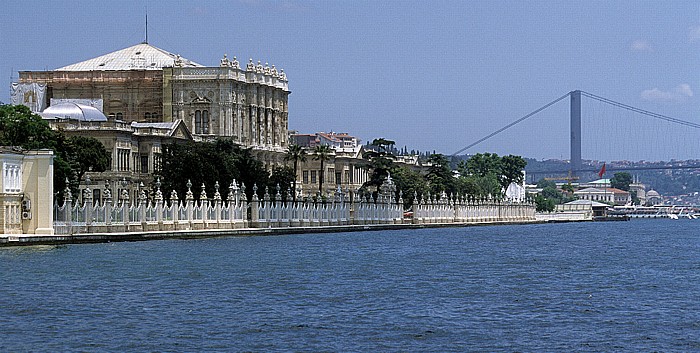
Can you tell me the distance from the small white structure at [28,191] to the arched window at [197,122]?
6258cm

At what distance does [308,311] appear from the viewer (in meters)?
33.8

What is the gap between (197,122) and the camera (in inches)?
4801

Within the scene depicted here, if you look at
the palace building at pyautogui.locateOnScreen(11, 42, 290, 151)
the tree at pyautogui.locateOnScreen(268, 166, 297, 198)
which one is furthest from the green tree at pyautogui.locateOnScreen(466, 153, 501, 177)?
the tree at pyautogui.locateOnScreen(268, 166, 297, 198)

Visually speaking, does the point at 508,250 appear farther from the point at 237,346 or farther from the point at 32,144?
the point at 237,346

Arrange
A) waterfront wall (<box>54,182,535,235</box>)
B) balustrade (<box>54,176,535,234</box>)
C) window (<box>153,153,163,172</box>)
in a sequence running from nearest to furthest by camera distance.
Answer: waterfront wall (<box>54,182,535,235</box>) → balustrade (<box>54,176,535,234</box>) → window (<box>153,153,163,172</box>)

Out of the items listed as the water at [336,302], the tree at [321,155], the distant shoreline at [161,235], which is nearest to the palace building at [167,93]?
the tree at [321,155]

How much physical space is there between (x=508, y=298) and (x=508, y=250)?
96.8 ft

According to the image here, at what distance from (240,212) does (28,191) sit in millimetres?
23558

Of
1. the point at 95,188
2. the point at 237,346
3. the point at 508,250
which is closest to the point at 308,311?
the point at 237,346

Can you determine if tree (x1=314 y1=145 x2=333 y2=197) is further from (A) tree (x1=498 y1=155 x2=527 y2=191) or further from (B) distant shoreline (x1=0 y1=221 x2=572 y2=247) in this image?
(A) tree (x1=498 y1=155 x2=527 y2=191)

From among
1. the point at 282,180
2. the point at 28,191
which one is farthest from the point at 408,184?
the point at 28,191

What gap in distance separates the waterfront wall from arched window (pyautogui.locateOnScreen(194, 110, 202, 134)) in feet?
55.7

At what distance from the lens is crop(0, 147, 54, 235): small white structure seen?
57.2m

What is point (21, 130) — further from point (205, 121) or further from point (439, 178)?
point (439, 178)
